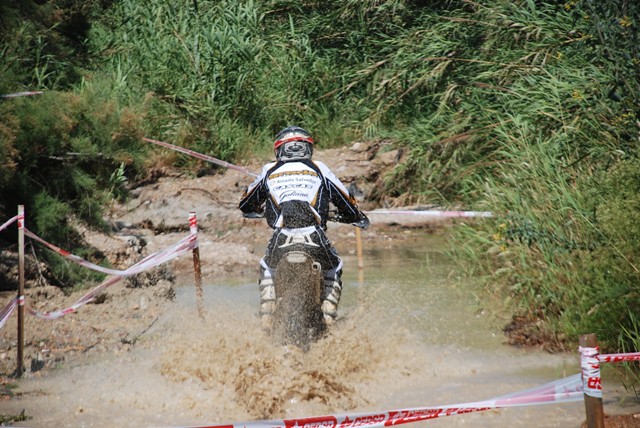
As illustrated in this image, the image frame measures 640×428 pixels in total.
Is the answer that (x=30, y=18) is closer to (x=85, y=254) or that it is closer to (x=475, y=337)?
(x=85, y=254)

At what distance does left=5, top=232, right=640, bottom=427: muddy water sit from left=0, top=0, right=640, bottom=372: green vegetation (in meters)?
0.65

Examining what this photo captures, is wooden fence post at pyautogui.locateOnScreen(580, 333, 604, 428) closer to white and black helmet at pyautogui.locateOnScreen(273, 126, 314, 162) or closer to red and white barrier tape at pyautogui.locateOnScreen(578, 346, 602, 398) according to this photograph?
red and white barrier tape at pyautogui.locateOnScreen(578, 346, 602, 398)

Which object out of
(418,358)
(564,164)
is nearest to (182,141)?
(564,164)

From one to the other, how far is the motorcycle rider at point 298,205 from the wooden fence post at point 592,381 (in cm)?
263

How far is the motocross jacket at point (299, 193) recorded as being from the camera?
21.5 ft

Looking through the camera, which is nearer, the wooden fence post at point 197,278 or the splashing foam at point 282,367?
the splashing foam at point 282,367

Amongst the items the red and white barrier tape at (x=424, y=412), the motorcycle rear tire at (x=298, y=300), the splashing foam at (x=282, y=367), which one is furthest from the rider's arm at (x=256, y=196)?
the red and white barrier tape at (x=424, y=412)

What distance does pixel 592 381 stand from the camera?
4.06 m

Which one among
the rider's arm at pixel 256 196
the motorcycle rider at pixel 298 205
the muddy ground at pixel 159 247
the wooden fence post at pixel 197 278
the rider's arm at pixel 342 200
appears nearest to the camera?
the motorcycle rider at pixel 298 205

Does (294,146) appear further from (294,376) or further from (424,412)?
(424,412)

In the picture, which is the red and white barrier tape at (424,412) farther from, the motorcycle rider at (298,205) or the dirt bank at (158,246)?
the dirt bank at (158,246)

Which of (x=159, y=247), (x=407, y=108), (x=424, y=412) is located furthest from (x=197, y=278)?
(x=407, y=108)

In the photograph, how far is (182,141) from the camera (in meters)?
15.1

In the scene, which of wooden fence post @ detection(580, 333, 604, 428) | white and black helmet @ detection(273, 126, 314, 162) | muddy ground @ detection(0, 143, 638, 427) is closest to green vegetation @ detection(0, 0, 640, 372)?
muddy ground @ detection(0, 143, 638, 427)
